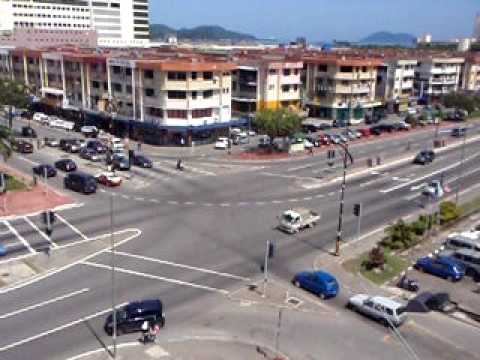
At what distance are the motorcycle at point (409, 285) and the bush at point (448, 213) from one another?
14.4 meters

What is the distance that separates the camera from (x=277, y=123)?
7631 centimetres

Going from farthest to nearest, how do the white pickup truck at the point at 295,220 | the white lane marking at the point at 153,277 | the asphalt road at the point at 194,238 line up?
the white pickup truck at the point at 295,220 → the white lane marking at the point at 153,277 → the asphalt road at the point at 194,238

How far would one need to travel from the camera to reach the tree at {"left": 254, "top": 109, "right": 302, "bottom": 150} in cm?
7631

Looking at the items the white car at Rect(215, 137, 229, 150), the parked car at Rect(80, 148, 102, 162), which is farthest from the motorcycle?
the white car at Rect(215, 137, 229, 150)

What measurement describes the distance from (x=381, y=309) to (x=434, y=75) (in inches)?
4709

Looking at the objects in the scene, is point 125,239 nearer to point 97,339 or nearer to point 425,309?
point 97,339

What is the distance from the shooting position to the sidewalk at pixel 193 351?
28.0 metres

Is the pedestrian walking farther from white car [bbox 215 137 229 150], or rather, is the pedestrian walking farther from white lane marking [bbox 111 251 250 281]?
white car [bbox 215 137 229 150]

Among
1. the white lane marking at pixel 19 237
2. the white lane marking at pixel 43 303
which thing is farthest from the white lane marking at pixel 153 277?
the white lane marking at pixel 19 237

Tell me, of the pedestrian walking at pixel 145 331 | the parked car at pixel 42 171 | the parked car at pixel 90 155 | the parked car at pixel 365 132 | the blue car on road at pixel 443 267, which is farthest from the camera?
the parked car at pixel 365 132

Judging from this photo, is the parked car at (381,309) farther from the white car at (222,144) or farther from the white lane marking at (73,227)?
the white car at (222,144)

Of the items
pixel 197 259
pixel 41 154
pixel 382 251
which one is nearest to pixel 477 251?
pixel 382 251

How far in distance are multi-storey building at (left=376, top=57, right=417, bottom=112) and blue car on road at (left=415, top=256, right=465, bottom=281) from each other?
8746cm

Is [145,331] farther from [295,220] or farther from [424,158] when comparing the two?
[424,158]
